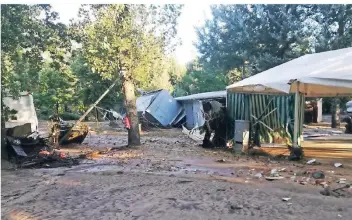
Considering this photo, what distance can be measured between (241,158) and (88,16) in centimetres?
718

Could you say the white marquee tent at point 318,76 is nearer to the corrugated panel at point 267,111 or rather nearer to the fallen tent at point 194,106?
the corrugated panel at point 267,111

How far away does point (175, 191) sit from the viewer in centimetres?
586

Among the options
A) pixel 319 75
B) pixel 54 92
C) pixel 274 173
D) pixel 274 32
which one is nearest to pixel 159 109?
pixel 274 32

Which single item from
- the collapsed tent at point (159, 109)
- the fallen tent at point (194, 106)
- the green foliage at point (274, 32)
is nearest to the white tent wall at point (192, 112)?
the fallen tent at point (194, 106)

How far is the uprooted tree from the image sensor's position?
12.1 meters

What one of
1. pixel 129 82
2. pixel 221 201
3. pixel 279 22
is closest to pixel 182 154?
pixel 129 82

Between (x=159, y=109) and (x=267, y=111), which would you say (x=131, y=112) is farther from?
(x=159, y=109)

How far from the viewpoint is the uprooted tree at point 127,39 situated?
39.7ft

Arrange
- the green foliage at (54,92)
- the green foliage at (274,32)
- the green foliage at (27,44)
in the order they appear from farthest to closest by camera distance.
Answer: the green foliage at (54,92)
the green foliage at (274,32)
the green foliage at (27,44)

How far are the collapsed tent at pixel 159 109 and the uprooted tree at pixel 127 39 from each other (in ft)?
36.6

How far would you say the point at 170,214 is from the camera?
4.66m

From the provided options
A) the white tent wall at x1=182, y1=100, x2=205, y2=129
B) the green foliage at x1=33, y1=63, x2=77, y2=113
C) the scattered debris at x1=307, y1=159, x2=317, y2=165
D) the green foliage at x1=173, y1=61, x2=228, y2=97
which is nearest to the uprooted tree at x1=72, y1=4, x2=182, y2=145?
the scattered debris at x1=307, y1=159, x2=317, y2=165

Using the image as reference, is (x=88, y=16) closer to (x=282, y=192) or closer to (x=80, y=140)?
(x=80, y=140)

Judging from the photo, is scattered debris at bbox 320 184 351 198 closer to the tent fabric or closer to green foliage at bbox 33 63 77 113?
the tent fabric
